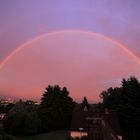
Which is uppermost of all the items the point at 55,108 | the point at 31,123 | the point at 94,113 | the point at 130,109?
the point at 55,108

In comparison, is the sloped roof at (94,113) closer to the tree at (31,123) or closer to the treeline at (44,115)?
the tree at (31,123)

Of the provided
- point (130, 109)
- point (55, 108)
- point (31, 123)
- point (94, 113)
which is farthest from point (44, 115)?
point (130, 109)

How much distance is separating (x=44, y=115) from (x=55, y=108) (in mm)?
2862

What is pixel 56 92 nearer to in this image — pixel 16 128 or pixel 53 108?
pixel 53 108

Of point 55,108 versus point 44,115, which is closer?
point 44,115

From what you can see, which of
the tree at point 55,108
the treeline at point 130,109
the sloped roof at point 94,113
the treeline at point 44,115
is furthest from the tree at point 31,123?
the treeline at point 130,109

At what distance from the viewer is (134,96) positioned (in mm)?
38812

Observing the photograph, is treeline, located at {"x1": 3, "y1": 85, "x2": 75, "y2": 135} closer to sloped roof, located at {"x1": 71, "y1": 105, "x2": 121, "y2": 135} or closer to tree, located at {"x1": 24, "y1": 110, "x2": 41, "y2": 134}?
tree, located at {"x1": 24, "y1": 110, "x2": 41, "y2": 134}

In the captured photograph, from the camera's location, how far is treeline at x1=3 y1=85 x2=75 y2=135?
4241 centimetres

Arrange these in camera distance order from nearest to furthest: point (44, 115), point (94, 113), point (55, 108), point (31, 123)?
point (94, 113) < point (31, 123) < point (44, 115) < point (55, 108)

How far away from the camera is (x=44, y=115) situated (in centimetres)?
4719

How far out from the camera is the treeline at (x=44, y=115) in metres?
42.4

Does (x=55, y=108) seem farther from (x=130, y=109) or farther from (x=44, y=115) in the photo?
(x=130, y=109)

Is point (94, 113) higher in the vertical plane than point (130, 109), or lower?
lower
